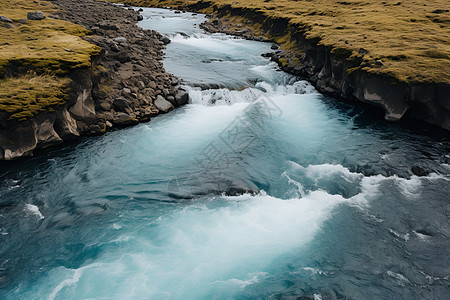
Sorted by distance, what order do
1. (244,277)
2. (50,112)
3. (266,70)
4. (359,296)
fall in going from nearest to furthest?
1. (359,296)
2. (244,277)
3. (50,112)
4. (266,70)

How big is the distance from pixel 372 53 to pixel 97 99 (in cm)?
3180

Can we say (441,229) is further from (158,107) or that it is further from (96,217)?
(158,107)

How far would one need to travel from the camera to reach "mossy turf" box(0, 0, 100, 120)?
72.3 feet

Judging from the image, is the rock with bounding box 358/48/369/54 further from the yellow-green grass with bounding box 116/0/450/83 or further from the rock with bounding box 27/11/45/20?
the rock with bounding box 27/11/45/20

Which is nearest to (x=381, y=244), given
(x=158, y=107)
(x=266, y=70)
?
(x=158, y=107)

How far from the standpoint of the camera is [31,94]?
23.0 metres

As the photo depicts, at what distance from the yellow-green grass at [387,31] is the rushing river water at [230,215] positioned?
6.42m

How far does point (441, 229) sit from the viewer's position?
17.3 m

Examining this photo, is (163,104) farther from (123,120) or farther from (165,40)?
(165,40)

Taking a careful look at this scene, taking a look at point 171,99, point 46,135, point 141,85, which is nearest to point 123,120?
point 141,85

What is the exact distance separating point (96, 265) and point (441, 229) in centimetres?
2044

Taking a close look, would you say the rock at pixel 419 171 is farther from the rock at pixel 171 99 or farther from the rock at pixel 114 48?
the rock at pixel 114 48

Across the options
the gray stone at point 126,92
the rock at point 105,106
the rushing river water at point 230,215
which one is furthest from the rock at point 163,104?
the rock at point 105,106

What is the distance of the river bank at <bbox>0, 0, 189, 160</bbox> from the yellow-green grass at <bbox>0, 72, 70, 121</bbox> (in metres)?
0.17
